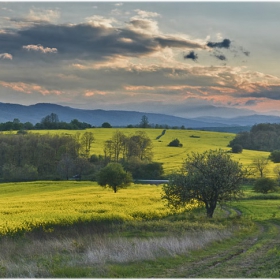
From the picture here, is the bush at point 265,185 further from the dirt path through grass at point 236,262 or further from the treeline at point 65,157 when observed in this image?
the dirt path through grass at point 236,262

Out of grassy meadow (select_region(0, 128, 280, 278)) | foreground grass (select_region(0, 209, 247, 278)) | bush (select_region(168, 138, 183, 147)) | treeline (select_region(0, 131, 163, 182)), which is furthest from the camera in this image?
bush (select_region(168, 138, 183, 147))

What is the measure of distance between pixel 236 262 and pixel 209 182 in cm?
1983

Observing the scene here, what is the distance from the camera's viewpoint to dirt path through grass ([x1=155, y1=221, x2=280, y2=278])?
16.4m

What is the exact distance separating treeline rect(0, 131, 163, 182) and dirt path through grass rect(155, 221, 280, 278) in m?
76.5

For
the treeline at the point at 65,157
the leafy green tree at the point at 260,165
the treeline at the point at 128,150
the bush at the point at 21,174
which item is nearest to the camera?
the leafy green tree at the point at 260,165

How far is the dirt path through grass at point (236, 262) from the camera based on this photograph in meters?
16.4

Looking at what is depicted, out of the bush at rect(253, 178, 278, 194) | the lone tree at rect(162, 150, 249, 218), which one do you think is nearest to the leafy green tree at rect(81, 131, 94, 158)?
the bush at rect(253, 178, 278, 194)

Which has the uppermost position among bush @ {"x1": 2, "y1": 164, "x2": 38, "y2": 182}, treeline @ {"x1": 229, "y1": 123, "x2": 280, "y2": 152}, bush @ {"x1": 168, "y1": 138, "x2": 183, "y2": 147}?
treeline @ {"x1": 229, "y1": 123, "x2": 280, "y2": 152}

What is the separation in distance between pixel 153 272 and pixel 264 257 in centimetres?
665

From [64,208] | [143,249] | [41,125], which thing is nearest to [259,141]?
[41,125]

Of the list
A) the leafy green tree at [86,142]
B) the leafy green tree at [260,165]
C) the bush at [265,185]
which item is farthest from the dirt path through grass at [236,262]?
the leafy green tree at [86,142]

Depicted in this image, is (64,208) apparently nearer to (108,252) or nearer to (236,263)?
(108,252)

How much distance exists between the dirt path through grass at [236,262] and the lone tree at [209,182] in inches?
446

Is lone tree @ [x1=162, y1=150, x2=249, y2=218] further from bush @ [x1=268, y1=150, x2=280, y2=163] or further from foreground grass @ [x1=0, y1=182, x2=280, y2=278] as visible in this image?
bush @ [x1=268, y1=150, x2=280, y2=163]
